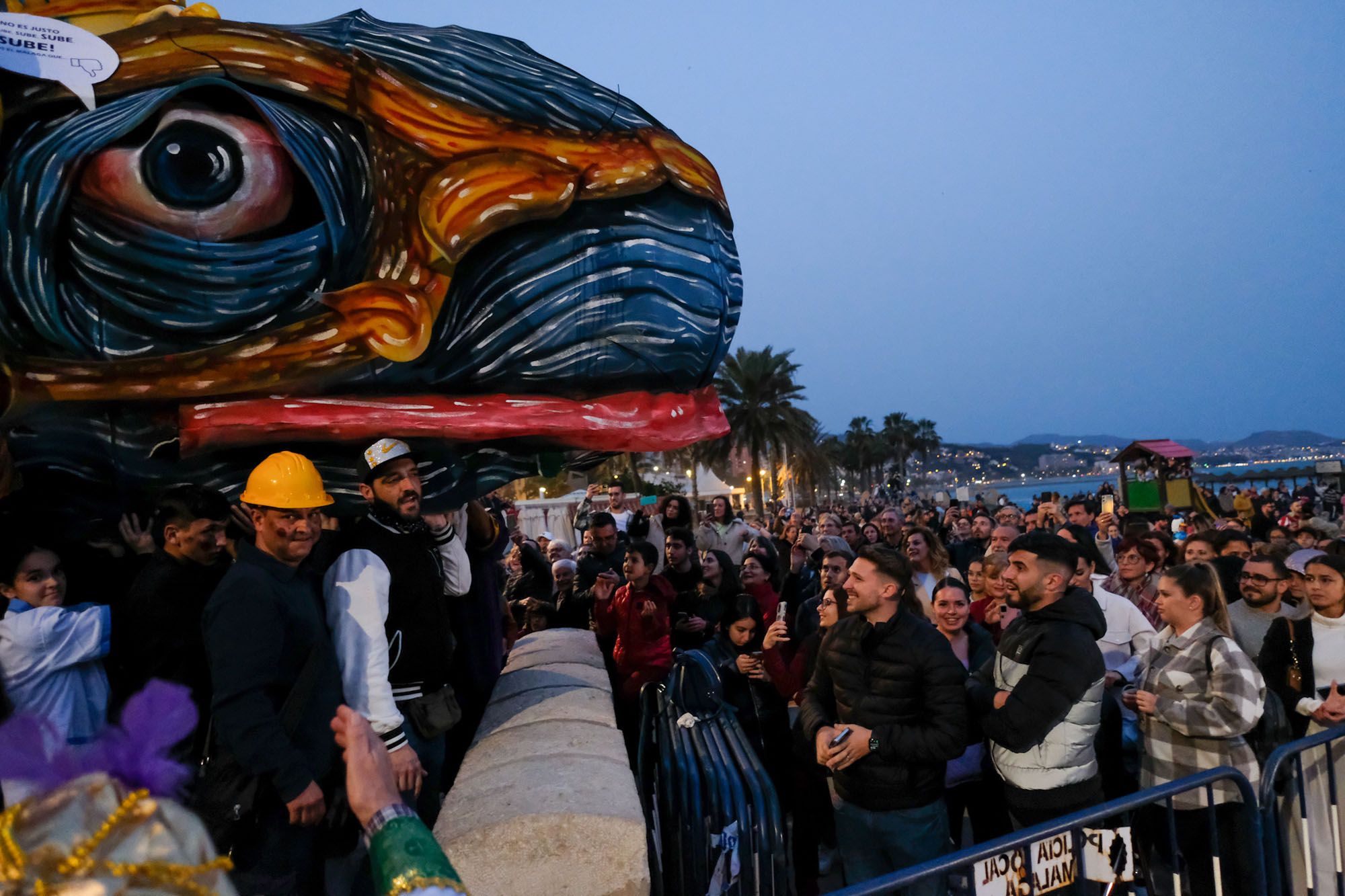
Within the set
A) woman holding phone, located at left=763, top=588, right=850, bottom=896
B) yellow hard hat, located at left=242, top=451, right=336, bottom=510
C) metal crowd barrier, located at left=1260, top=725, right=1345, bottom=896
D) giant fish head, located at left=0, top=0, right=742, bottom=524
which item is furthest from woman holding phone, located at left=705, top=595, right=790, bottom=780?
yellow hard hat, located at left=242, top=451, right=336, bottom=510

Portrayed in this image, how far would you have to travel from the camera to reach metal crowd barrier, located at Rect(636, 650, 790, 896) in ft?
12.0

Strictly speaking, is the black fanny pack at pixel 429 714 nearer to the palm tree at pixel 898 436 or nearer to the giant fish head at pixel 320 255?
the giant fish head at pixel 320 255

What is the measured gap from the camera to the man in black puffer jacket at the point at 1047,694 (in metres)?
3.58

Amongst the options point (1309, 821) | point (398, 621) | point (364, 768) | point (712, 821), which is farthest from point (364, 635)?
point (1309, 821)

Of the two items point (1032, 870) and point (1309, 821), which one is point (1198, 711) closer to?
point (1309, 821)

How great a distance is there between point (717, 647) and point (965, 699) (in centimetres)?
196

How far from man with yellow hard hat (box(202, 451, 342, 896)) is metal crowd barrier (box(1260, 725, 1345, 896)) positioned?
3253mm

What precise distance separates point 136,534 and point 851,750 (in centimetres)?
292

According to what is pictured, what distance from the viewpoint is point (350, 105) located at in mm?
3266

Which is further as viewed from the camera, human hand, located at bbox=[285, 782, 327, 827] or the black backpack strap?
the black backpack strap

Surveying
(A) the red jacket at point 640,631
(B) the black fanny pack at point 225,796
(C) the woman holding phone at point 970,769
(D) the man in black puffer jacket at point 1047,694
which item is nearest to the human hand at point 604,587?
(A) the red jacket at point 640,631

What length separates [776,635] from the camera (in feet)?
16.4

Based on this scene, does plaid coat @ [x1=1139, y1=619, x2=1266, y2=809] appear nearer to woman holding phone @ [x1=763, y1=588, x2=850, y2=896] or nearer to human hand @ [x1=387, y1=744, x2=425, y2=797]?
woman holding phone @ [x1=763, y1=588, x2=850, y2=896]

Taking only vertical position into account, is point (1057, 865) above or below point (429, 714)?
below
